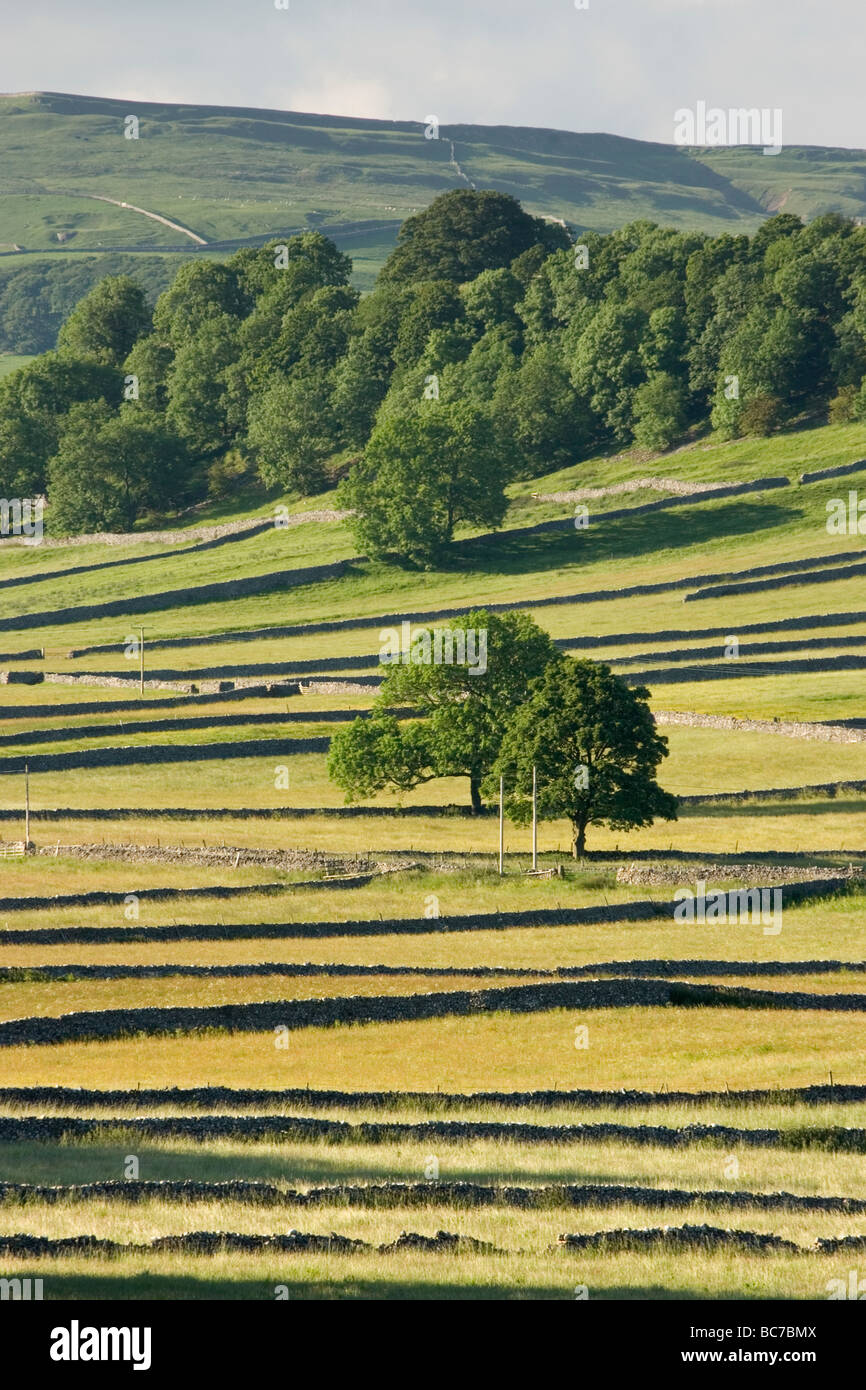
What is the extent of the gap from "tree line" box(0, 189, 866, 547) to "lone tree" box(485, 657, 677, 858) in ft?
179

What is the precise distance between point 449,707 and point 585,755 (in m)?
9.14

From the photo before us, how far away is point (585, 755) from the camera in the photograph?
60500 mm

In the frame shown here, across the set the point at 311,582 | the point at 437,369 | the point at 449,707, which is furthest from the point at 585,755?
the point at 437,369

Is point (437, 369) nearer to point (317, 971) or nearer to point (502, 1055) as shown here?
point (317, 971)

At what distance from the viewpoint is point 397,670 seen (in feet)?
230

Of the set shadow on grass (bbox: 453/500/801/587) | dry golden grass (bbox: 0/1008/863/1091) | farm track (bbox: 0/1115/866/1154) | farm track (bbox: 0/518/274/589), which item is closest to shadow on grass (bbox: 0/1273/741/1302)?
farm track (bbox: 0/1115/866/1154)

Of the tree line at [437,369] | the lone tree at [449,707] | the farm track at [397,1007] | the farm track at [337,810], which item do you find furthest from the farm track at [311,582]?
the farm track at [397,1007]

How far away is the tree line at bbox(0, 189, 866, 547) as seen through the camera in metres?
126

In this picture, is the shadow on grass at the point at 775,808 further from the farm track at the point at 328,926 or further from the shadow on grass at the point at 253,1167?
the shadow on grass at the point at 253,1167

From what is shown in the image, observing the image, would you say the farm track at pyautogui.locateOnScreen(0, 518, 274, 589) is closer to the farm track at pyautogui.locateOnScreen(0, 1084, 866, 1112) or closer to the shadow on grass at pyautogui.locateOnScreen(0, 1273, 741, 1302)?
the farm track at pyautogui.locateOnScreen(0, 1084, 866, 1112)

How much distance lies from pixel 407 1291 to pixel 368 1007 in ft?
65.3

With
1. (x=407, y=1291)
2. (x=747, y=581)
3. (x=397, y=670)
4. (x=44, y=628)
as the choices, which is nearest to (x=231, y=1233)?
(x=407, y=1291)

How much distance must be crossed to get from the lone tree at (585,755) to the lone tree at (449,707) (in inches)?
127

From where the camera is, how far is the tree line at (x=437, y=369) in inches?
4980
